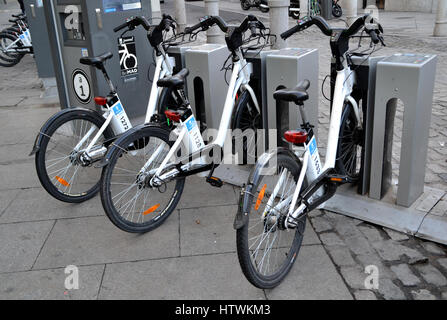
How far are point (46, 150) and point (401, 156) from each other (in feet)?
9.62

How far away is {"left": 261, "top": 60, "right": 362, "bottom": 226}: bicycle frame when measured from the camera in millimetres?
2973

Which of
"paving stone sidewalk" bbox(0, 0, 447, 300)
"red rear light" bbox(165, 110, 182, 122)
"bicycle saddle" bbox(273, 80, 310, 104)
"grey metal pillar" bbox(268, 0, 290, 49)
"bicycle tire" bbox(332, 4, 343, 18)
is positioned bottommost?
"paving stone sidewalk" bbox(0, 0, 447, 300)

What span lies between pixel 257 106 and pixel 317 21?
1.14 m

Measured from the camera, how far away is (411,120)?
3471mm

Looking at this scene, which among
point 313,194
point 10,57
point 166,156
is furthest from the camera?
point 10,57

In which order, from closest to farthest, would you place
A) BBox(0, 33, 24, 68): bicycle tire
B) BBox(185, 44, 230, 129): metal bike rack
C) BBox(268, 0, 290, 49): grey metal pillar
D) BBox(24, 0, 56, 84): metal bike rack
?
1. BBox(185, 44, 230, 129): metal bike rack
2. BBox(268, 0, 290, 49): grey metal pillar
3. BBox(24, 0, 56, 84): metal bike rack
4. BBox(0, 33, 24, 68): bicycle tire

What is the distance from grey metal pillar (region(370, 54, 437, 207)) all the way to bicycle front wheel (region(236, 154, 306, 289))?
0.98 metres

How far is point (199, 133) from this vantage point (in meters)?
3.91

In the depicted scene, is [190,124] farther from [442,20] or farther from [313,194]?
[442,20]

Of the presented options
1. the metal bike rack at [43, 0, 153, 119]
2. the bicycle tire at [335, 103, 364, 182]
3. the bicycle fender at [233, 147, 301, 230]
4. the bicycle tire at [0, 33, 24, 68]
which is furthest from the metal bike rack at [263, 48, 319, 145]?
the bicycle tire at [0, 33, 24, 68]

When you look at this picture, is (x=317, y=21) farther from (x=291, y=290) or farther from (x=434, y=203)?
(x=291, y=290)

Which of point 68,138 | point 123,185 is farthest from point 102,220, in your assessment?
point 68,138

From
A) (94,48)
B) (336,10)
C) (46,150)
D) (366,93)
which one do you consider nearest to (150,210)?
(46,150)

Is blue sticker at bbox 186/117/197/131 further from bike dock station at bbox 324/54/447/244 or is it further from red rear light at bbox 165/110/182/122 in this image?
bike dock station at bbox 324/54/447/244
